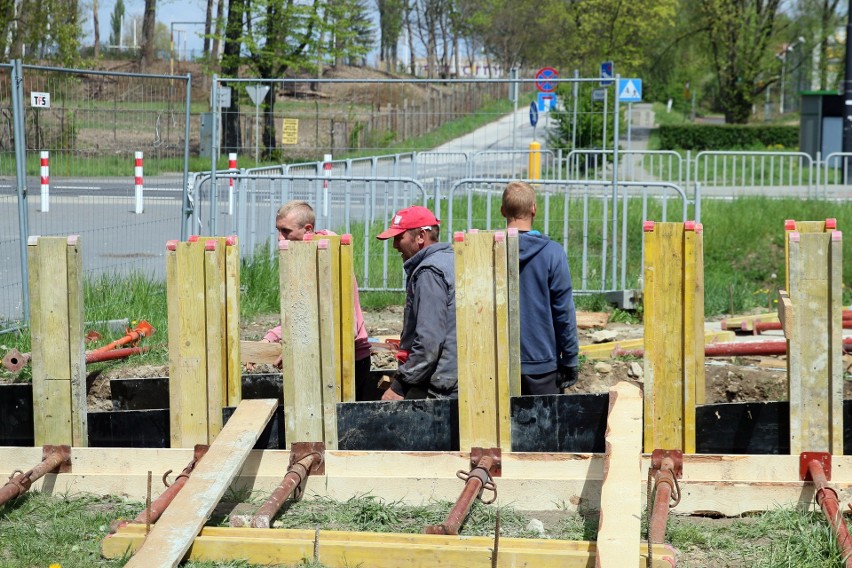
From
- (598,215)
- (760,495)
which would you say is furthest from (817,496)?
(598,215)

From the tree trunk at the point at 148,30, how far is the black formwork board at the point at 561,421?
41.7 m

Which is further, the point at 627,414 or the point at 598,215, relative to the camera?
the point at 598,215

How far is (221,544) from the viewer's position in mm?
3980

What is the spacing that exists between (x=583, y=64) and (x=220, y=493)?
37755 millimetres

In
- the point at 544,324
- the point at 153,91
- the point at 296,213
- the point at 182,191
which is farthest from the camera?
the point at 182,191

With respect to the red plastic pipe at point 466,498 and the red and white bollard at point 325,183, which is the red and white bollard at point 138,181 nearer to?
the red and white bollard at point 325,183

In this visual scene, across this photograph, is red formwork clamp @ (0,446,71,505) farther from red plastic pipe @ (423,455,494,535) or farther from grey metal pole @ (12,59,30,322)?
grey metal pole @ (12,59,30,322)

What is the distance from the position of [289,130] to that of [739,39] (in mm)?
36332

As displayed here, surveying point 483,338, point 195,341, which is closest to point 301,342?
point 195,341

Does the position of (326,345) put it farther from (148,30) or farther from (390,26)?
(390,26)

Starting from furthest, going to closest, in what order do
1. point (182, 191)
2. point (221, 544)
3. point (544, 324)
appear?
point (182, 191) < point (544, 324) < point (221, 544)

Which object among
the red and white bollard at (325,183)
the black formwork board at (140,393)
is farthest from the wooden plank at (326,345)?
the red and white bollard at (325,183)

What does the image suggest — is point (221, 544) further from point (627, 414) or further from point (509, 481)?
point (627, 414)

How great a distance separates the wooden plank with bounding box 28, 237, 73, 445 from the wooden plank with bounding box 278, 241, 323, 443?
94 cm
